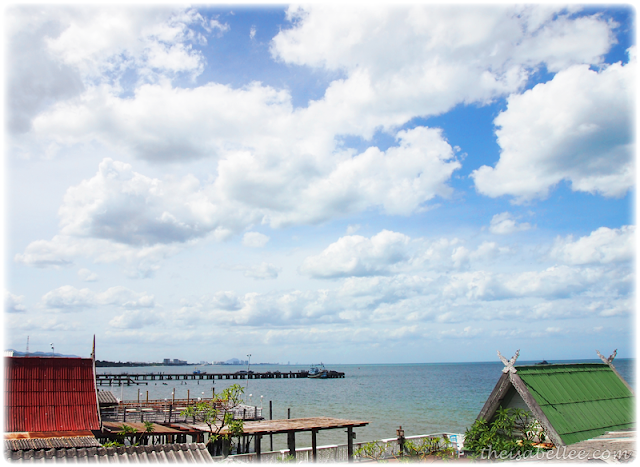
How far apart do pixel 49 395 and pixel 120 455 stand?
14146 mm

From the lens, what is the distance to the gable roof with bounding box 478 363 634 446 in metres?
9.85

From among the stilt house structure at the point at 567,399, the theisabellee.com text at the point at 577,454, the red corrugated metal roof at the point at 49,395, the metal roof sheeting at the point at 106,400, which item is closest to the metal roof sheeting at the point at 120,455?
the theisabellee.com text at the point at 577,454

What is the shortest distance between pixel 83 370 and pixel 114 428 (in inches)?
206

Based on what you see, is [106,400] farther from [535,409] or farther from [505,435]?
[535,409]

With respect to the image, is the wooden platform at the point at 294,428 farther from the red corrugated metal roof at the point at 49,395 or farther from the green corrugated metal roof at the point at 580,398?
the green corrugated metal roof at the point at 580,398

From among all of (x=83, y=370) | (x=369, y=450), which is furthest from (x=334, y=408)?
(x=369, y=450)

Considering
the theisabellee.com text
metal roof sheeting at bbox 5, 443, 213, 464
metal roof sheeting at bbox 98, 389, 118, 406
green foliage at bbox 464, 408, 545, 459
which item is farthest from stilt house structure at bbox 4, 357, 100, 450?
the theisabellee.com text

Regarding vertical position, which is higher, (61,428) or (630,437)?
(630,437)

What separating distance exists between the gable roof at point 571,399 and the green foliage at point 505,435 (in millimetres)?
338

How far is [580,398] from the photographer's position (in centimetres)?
1080

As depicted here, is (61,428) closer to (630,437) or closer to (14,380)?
(14,380)

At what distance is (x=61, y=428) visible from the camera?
1975cm

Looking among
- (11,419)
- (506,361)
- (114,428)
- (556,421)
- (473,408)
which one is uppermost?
(506,361)

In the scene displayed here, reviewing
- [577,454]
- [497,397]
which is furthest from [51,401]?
[577,454]
